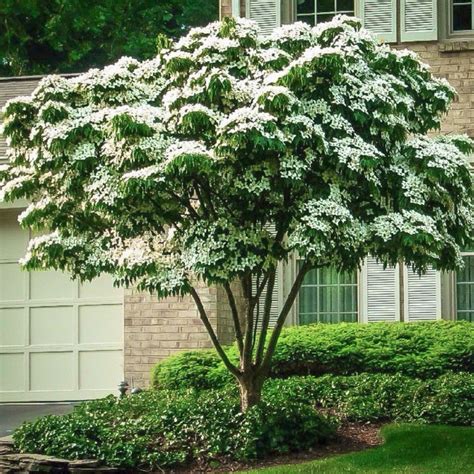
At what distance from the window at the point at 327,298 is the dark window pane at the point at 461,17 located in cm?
317

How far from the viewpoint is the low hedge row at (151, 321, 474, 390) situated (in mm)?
12234

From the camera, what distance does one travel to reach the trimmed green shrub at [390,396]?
419 inches

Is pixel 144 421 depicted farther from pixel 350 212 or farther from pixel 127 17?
pixel 127 17

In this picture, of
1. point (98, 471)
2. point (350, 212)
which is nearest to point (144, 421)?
point (98, 471)

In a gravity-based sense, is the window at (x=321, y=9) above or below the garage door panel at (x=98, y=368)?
above

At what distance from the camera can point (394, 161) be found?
31.4 feet

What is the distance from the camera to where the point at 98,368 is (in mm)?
14602

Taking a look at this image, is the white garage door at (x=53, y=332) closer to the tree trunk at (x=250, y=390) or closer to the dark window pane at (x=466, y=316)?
the dark window pane at (x=466, y=316)

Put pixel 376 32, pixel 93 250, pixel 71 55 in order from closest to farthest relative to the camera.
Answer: pixel 93 250 < pixel 376 32 < pixel 71 55

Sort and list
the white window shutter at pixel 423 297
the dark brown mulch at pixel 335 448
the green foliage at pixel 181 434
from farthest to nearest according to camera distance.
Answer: the white window shutter at pixel 423 297 < the green foliage at pixel 181 434 < the dark brown mulch at pixel 335 448

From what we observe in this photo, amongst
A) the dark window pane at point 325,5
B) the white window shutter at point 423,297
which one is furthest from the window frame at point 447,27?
the white window shutter at point 423,297

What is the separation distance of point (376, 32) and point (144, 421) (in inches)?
236

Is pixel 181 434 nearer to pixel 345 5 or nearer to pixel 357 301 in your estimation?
pixel 357 301

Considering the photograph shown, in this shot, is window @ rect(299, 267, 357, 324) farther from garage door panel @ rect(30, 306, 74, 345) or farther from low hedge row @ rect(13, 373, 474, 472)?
garage door panel @ rect(30, 306, 74, 345)
